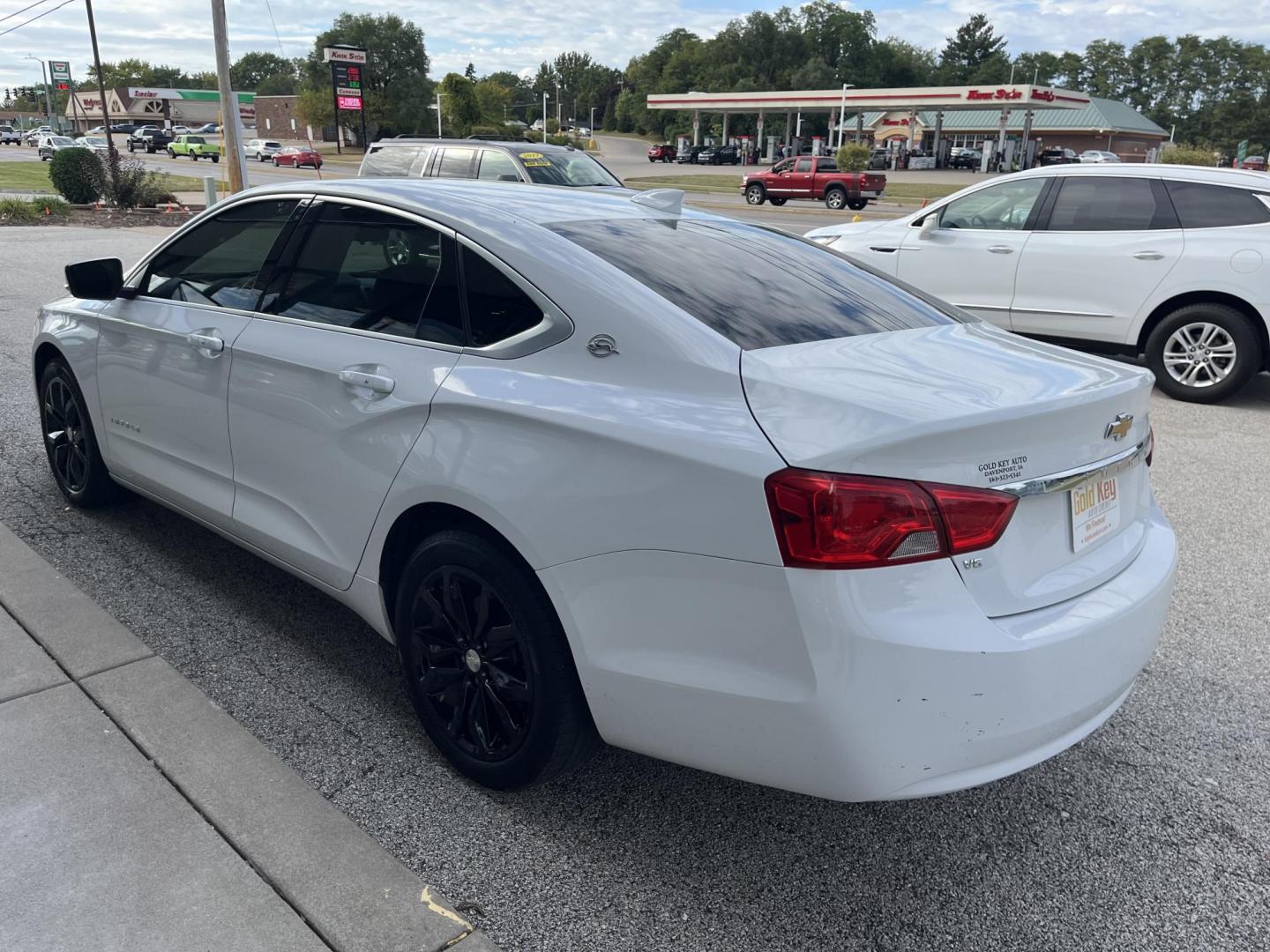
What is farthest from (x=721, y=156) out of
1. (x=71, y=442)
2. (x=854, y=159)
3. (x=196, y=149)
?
(x=71, y=442)

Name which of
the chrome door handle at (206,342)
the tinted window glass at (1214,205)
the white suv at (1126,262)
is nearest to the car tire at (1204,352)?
the white suv at (1126,262)

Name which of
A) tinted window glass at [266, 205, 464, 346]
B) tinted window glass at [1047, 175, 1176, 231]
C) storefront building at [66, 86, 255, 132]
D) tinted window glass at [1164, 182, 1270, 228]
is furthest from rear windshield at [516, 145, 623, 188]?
storefront building at [66, 86, 255, 132]

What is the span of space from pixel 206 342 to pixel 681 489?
2.20m

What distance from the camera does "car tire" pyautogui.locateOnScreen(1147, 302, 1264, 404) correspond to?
7.51 meters

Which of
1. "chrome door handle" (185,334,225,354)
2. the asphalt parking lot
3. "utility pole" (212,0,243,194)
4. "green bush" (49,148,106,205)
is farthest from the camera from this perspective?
"green bush" (49,148,106,205)

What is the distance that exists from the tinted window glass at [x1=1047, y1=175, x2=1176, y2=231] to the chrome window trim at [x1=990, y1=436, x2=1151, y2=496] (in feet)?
20.0

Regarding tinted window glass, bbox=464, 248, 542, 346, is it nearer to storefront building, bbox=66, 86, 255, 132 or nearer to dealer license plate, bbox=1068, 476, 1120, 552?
dealer license plate, bbox=1068, 476, 1120, 552

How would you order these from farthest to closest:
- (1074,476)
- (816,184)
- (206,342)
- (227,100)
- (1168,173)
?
(816,184) < (227,100) < (1168,173) < (206,342) < (1074,476)

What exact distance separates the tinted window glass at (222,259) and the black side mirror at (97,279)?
133mm

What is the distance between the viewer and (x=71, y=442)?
4781mm

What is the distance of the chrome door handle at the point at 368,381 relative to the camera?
2.87 metres

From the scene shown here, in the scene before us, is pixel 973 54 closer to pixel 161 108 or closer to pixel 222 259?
pixel 161 108

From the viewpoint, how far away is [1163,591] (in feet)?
8.64

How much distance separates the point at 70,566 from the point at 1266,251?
308 inches
